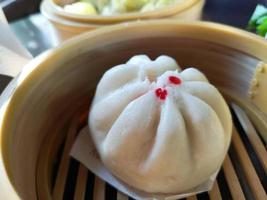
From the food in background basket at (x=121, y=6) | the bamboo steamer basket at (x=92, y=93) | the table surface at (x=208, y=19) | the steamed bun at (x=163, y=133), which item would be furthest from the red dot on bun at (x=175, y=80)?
the table surface at (x=208, y=19)

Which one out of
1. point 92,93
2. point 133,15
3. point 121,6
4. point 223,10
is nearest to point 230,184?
point 92,93

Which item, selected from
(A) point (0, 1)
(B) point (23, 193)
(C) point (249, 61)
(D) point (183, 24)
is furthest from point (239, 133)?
(A) point (0, 1)

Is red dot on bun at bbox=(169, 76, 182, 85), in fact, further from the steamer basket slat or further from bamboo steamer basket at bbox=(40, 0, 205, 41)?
bamboo steamer basket at bbox=(40, 0, 205, 41)

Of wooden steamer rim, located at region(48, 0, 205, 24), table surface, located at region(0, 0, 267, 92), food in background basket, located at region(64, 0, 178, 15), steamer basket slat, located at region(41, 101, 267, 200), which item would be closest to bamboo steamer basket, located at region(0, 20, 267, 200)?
steamer basket slat, located at region(41, 101, 267, 200)

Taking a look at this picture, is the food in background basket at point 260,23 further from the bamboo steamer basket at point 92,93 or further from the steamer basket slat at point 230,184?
the steamer basket slat at point 230,184

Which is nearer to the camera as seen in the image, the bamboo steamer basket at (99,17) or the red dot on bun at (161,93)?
the red dot on bun at (161,93)

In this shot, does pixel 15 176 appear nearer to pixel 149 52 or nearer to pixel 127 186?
pixel 127 186

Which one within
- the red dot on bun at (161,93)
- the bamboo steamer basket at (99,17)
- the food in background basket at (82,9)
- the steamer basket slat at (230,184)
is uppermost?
the red dot on bun at (161,93)
